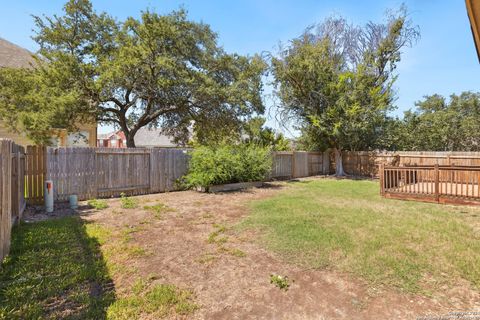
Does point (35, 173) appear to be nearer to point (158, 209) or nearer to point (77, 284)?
point (158, 209)

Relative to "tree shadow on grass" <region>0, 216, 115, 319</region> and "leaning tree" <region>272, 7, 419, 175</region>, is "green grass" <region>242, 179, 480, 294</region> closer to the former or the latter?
"tree shadow on grass" <region>0, 216, 115, 319</region>

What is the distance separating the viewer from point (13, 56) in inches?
657

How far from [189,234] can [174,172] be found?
5.63m

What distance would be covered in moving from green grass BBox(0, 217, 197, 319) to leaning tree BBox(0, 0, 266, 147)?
9338 mm

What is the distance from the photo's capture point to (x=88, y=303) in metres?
2.53

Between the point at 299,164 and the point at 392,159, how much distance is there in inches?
233

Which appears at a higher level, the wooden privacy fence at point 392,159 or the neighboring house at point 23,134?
the neighboring house at point 23,134

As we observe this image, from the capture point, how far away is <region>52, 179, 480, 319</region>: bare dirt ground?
252 centimetres

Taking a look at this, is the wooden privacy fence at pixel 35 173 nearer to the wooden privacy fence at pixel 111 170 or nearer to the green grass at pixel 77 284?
the wooden privacy fence at pixel 111 170

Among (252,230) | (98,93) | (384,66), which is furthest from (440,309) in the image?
(384,66)

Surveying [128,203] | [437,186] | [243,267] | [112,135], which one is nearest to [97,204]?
[128,203]

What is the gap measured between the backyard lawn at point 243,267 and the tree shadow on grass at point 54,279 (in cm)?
1

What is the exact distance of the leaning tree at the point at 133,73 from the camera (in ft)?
39.5

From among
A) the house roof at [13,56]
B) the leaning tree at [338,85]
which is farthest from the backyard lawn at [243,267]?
the house roof at [13,56]
